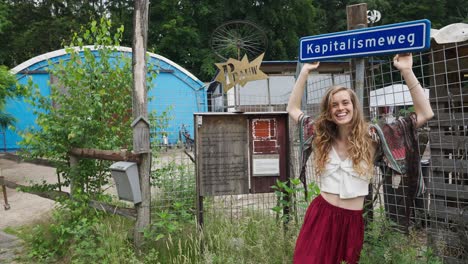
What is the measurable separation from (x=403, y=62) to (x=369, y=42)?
1.29 ft

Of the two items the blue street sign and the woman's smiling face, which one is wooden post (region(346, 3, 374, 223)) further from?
the woman's smiling face

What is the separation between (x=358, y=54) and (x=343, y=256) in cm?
146

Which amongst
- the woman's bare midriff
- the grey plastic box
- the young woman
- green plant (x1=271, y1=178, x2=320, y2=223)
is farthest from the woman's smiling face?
the grey plastic box

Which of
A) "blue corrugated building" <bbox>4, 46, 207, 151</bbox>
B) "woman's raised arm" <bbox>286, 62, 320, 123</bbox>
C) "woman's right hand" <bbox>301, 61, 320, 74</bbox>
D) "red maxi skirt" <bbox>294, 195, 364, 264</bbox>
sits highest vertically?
"blue corrugated building" <bbox>4, 46, 207, 151</bbox>

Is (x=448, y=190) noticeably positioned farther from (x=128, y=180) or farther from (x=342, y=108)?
(x=128, y=180)

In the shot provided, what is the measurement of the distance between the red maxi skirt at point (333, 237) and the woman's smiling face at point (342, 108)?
544mm

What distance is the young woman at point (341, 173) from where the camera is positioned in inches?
99.3

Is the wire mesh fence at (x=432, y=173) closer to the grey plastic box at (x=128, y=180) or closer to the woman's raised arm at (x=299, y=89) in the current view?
the grey plastic box at (x=128, y=180)

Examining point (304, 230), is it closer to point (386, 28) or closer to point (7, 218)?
point (386, 28)

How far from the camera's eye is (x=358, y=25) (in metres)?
3.27

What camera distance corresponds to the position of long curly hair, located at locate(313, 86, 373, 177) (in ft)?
8.30

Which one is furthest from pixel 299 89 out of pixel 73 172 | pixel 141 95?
pixel 73 172

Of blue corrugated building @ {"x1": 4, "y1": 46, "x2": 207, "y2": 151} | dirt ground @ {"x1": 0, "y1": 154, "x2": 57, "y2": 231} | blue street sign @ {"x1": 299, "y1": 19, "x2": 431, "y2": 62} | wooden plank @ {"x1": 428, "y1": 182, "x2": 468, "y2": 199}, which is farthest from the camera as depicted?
blue corrugated building @ {"x1": 4, "y1": 46, "x2": 207, "y2": 151}

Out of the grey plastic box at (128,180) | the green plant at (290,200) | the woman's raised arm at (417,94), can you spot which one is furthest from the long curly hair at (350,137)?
the grey plastic box at (128,180)
